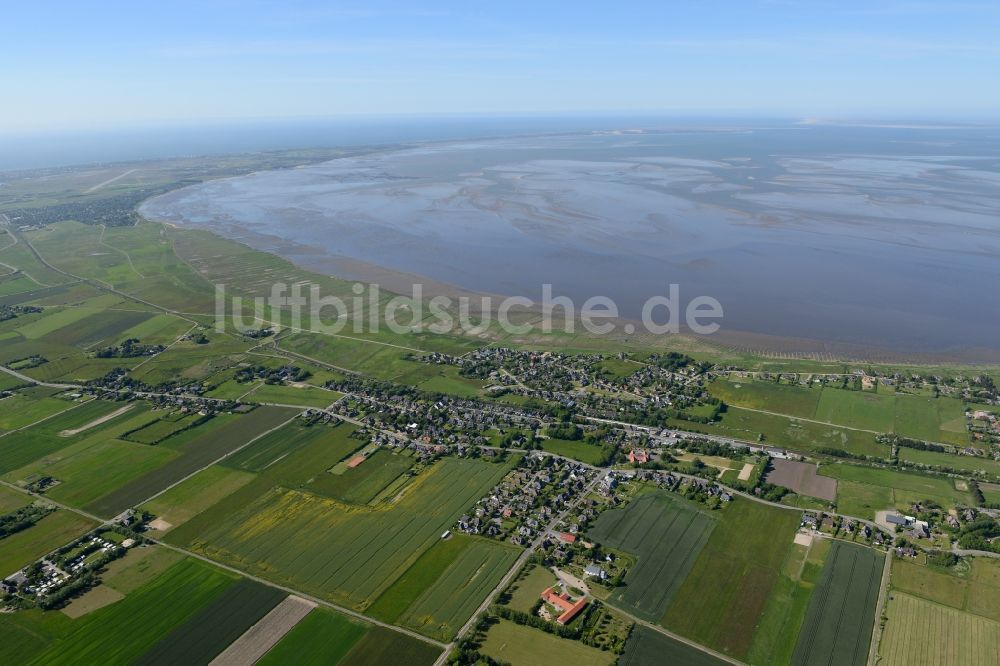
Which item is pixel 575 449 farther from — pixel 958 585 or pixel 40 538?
pixel 40 538

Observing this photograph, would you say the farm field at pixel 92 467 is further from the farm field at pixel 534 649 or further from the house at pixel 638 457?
the house at pixel 638 457

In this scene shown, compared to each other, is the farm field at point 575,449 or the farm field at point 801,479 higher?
the farm field at point 575,449

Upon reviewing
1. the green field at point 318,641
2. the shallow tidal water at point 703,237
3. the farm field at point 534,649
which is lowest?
the green field at point 318,641

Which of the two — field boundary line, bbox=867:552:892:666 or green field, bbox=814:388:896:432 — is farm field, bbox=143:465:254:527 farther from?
green field, bbox=814:388:896:432

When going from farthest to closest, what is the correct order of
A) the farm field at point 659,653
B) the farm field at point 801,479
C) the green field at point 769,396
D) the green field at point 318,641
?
the green field at point 769,396 → the farm field at point 801,479 → the green field at point 318,641 → the farm field at point 659,653

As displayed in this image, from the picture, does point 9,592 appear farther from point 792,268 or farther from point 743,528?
point 792,268

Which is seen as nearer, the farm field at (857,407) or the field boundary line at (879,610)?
the field boundary line at (879,610)

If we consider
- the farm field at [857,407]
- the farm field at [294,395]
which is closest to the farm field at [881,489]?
the farm field at [857,407]
